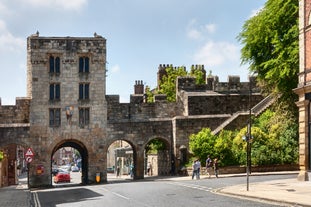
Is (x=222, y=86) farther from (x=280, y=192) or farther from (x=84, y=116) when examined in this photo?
(x=280, y=192)

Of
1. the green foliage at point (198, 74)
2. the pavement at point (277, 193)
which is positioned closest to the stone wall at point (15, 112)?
the pavement at point (277, 193)

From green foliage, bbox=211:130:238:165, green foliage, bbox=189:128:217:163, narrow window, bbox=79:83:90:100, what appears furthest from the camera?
narrow window, bbox=79:83:90:100

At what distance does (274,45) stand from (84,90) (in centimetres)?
1674

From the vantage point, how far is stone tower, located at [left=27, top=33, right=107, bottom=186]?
4700cm

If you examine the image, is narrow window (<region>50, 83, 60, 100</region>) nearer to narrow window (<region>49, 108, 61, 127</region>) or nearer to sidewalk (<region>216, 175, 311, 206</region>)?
narrow window (<region>49, 108, 61, 127</region>)

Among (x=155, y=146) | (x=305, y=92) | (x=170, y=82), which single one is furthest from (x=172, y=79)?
(x=305, y=92)

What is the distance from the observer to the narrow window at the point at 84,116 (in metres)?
48.0

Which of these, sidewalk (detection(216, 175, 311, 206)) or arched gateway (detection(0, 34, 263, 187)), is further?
arched gateway (detection(0, 34, 263, 187))

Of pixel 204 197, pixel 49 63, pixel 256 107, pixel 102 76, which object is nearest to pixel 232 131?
pixel 256 107

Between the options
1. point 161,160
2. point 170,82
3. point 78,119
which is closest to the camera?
point 78,119

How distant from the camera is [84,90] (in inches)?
1900

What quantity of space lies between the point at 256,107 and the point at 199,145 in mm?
7144

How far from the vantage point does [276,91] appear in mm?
42938

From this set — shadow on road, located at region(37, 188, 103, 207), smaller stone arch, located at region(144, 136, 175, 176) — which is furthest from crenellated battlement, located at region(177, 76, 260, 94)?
shadow on road, located at region(37, 188, 103, 207)
